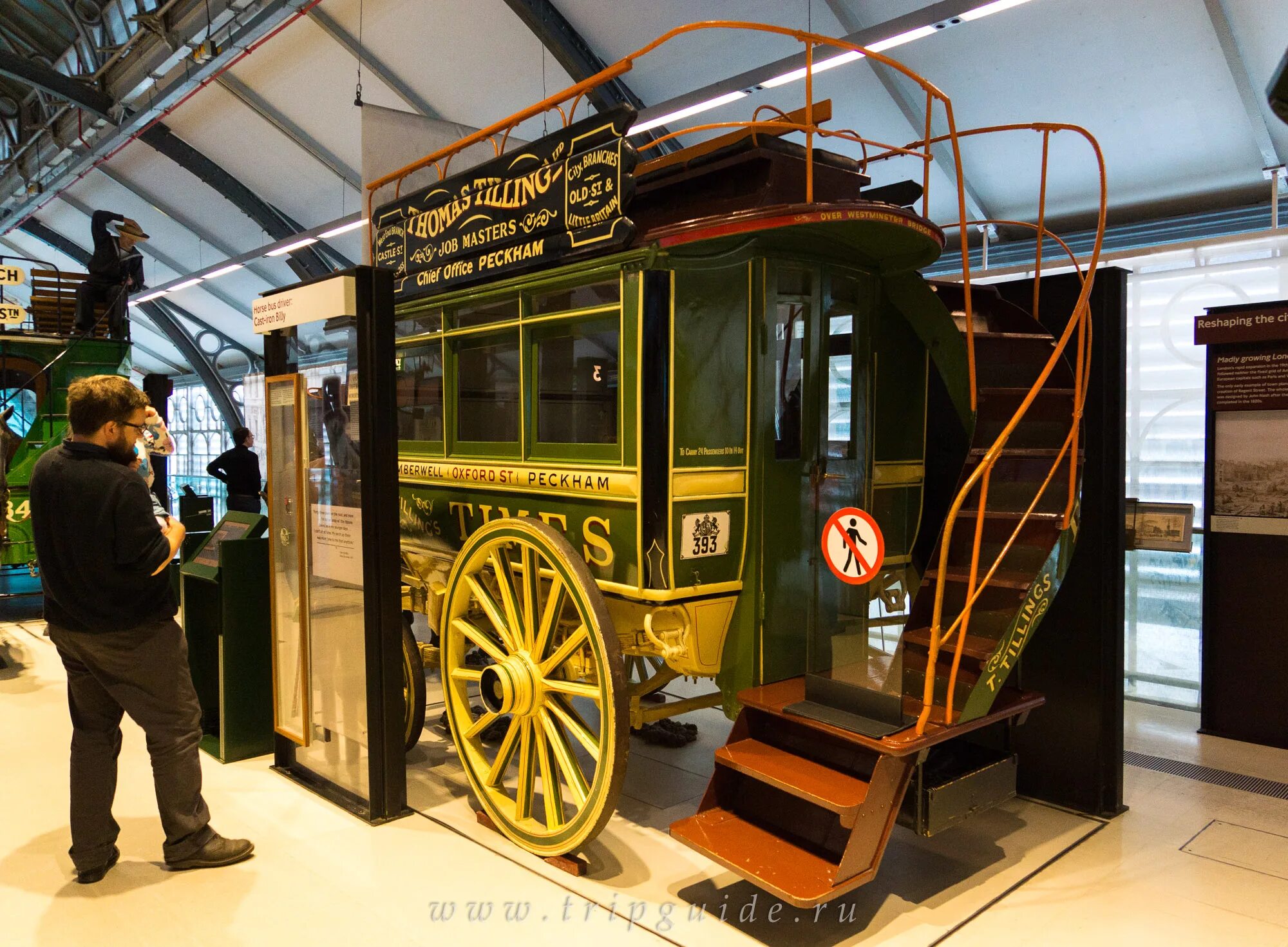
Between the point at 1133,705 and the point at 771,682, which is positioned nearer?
the point at 771,682

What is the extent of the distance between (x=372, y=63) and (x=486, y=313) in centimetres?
494

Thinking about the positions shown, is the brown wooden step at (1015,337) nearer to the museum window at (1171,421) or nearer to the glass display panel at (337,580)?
the museum window at (1171,421)

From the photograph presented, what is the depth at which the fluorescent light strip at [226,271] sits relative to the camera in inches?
467

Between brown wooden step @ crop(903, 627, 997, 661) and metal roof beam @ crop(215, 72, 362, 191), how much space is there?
7.80m

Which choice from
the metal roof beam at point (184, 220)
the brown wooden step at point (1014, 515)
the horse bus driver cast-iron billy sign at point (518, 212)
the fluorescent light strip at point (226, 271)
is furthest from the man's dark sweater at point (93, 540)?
the metal roof beam at point (184, 220)

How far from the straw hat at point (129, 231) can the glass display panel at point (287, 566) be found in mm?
4642

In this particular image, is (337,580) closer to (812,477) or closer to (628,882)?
(628,882)

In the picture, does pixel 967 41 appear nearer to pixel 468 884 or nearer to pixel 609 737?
pixel 609 737

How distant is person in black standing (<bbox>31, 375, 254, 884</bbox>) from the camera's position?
3105mm

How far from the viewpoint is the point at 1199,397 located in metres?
5.30

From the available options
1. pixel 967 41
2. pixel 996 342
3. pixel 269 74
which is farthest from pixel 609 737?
pixel 269 74

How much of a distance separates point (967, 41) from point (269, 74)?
6.39 metres

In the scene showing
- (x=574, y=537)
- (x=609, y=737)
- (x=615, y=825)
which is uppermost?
(x=574, y=537)

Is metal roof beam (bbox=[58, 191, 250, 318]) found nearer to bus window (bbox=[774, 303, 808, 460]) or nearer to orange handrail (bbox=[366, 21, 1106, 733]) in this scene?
orange handrail (bbox=[366, 21, 1106, 733])
